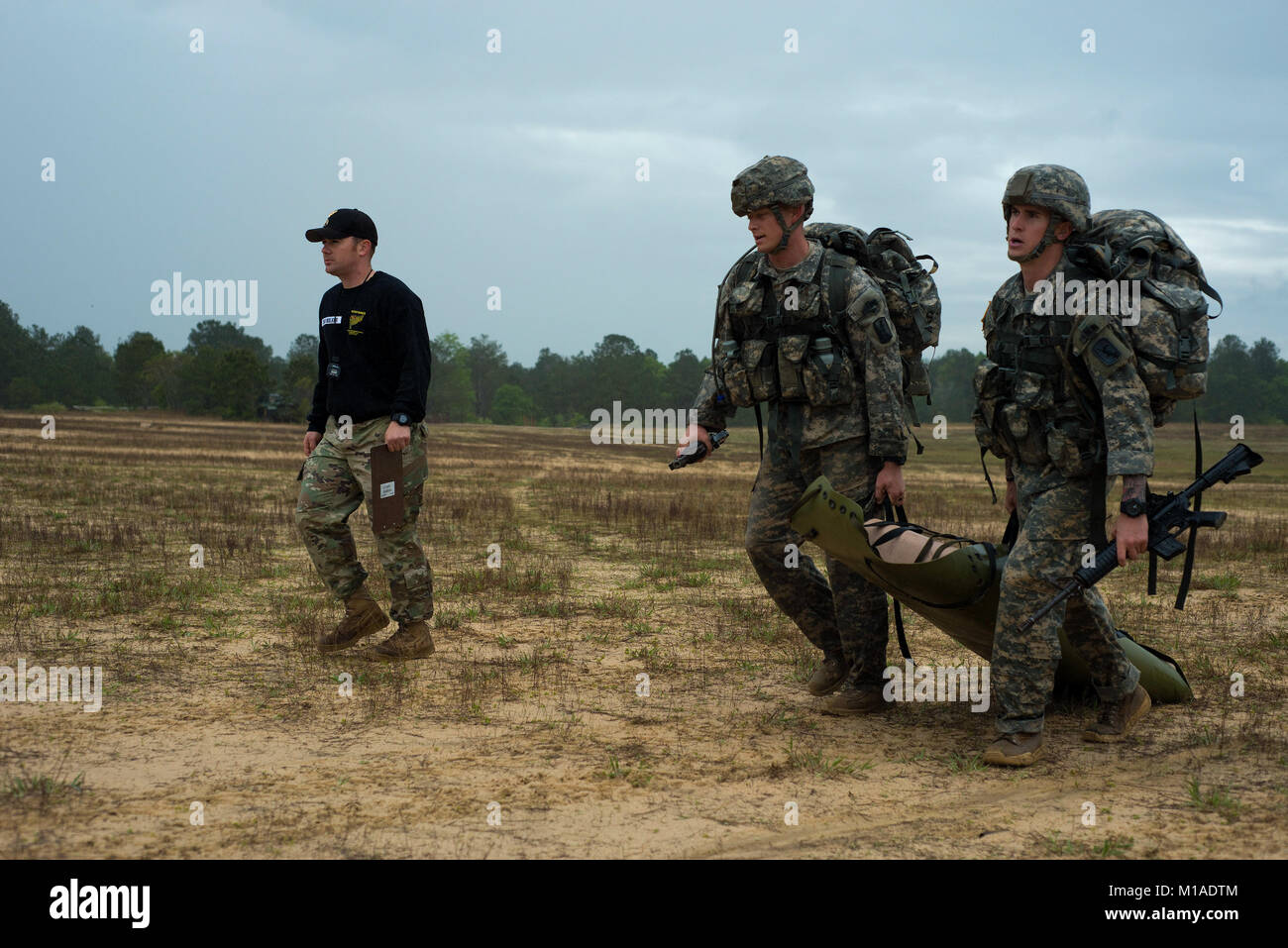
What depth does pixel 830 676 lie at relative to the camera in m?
6.05

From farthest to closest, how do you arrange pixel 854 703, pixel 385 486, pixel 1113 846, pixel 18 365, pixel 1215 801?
pixel 18 365, pixel 385 486, pixel 854 703, pixel 1215 801, pixel 1113 846

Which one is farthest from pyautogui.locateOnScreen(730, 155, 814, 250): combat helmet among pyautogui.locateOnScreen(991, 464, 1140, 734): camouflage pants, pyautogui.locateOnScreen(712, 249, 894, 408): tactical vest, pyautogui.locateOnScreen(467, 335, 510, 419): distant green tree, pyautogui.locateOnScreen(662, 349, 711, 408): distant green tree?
pyautogui.locateOnScreen(467, 335, 510, 419): distant green tree

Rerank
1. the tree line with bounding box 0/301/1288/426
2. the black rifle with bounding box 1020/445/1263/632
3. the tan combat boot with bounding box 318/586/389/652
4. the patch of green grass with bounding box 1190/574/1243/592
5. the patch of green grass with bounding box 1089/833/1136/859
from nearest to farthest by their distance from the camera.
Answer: the patch of green grass with bounding box 1089/833/1136/859 < the black rifle with bounding box 1020/445/1263/632 < the tan combat boot with bounding box 318/586/389/652 < the patch of green grass with bounding box 1190/574/1243/592 < the tree line with bounding box 0/301/1288/426

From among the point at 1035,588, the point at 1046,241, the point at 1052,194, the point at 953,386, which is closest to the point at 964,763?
the point at 1035,588

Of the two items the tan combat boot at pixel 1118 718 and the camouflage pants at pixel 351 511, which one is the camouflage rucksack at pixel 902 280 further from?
the camouflage pants at pixel 351 511

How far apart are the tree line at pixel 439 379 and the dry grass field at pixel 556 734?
68685 millimetres

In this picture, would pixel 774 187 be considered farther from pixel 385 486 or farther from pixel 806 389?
pixel 385 486

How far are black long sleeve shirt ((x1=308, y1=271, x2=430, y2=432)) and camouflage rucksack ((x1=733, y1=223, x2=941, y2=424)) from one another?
2028 mm

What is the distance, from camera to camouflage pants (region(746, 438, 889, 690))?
5.56 meters

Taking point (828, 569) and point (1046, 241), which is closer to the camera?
point (1046, 241)

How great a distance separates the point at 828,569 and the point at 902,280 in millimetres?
1569

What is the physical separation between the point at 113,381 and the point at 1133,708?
125 metres

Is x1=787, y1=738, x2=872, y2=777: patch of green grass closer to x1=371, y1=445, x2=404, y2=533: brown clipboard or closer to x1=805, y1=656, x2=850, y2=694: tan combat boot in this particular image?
x1=805, y1=656, x2=850, y2=694: tan combat boot

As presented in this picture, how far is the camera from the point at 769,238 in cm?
553
